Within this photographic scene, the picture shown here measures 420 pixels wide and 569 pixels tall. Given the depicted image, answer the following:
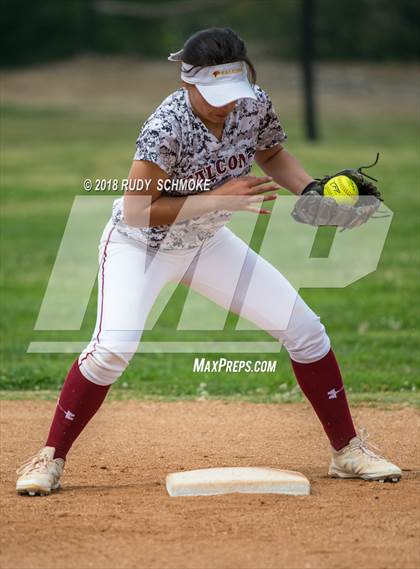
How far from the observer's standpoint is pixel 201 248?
541cm

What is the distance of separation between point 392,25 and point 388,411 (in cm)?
2882

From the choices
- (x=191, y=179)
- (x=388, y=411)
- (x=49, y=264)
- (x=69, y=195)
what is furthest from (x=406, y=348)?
(x=69, y=195)

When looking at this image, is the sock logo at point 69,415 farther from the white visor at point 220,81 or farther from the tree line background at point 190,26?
the tree line background at point 190,26

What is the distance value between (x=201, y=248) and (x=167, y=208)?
476 mm

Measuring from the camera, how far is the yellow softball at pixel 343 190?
17.6ft

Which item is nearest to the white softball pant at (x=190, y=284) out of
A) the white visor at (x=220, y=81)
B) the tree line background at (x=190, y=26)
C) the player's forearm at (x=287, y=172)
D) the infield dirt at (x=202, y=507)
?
the player's forearm at (x=287, y=172)

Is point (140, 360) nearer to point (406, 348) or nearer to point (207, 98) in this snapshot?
point (406, 348)

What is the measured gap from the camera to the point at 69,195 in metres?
18.7

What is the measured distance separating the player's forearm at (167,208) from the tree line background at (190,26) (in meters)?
29.1

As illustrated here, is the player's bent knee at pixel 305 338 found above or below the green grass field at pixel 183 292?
above

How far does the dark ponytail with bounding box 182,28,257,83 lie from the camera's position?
5027mm

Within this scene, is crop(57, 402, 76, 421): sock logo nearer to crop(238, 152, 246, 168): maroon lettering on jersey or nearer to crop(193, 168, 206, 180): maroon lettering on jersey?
crop(193, 168, 206, 180): maroon lettering on jersey

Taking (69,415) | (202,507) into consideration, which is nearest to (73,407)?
(69,415)

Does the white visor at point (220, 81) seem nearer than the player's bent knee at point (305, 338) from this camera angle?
Yes
